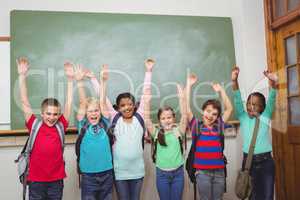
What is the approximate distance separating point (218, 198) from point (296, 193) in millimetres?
998

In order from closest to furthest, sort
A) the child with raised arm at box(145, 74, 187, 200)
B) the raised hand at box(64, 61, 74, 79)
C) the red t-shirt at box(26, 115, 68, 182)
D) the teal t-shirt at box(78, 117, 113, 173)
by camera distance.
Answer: the red t-shirt at box(26, 115, 68, 182) < the teal t-shirt at box(78, 117, 113, 173) < the child with raised arm at box(145, 74, 187, 200) < the raised hand at box(64, 61, 74, 79)

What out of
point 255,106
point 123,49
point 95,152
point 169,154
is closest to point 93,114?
point 95,152

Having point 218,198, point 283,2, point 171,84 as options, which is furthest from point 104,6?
point 218,198

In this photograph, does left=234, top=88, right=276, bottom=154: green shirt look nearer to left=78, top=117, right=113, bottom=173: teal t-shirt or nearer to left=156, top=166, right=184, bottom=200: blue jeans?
left=156, top=166, right=184, bottom=200: blue jeans

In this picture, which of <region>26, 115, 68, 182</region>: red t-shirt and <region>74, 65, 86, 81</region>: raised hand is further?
<region>74, 65, 86, 81</region>: raised hand

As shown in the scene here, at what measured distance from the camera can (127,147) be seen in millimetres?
2621

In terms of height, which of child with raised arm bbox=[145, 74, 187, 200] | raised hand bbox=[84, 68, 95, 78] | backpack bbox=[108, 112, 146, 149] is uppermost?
raised hand bbox=[84, 68, 95, 78]

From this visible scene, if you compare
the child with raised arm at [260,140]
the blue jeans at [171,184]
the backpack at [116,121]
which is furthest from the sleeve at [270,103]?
the backpack at [116,121]

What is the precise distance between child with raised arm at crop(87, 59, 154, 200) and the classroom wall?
0.68m

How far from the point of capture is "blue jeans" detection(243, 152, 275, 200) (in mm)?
2625

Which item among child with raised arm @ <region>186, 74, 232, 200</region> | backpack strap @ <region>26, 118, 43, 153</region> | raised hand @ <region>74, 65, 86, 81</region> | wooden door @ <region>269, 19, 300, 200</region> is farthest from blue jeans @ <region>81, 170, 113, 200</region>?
wooden door @ <region>269, 19, 300, 200</region>

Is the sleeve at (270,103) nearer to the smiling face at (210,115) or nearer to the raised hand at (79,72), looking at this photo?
the smiling face at (210,115)

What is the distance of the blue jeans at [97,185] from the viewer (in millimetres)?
2537

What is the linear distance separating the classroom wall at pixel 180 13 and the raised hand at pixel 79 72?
596 mm
